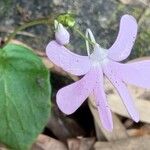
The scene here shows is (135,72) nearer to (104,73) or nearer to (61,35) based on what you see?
(104,73)

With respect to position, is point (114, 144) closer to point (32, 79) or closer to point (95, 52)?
point (32, 79)

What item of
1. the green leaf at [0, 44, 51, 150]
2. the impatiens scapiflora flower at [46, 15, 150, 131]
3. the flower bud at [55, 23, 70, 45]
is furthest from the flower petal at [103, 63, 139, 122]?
the green leaf at [0, 44, 51, 150]

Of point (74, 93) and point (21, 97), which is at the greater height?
point (74, 93)

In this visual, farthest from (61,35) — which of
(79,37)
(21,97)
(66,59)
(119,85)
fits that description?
(79,37)

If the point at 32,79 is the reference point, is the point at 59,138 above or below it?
below

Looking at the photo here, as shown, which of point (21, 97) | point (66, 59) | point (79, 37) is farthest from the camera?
point (79, 37)

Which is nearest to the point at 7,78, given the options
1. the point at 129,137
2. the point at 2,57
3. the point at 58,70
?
the point at 2,57

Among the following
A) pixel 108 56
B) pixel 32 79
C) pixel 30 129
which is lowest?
pixel 30 129
